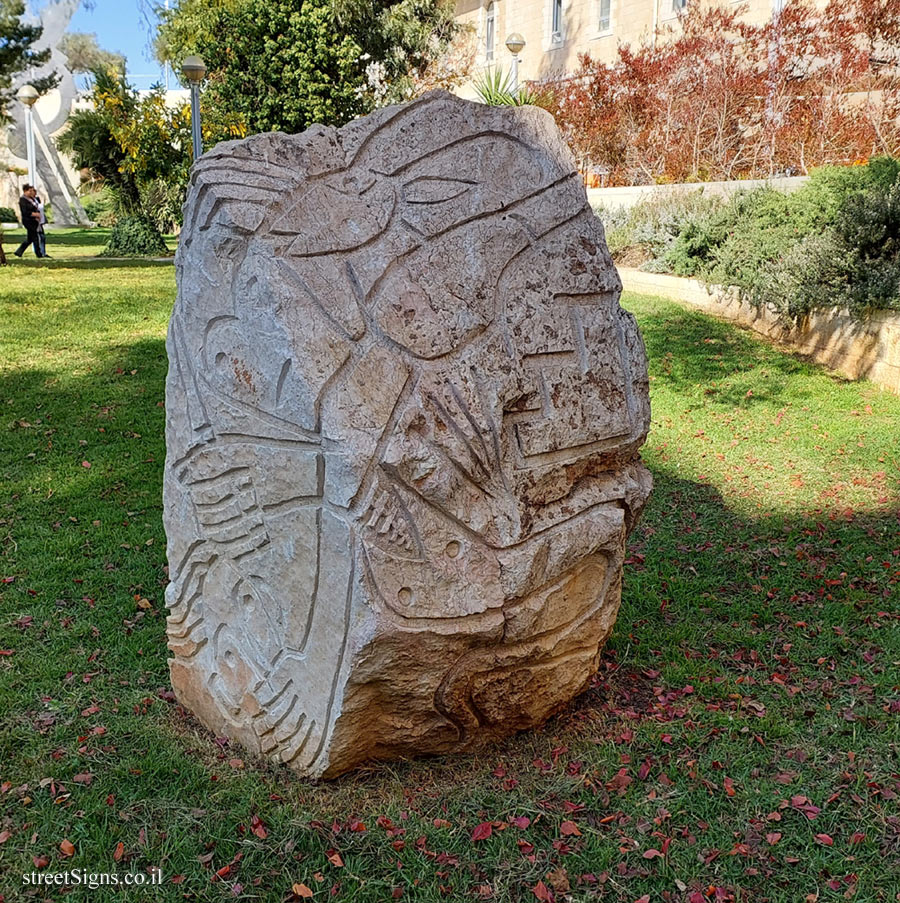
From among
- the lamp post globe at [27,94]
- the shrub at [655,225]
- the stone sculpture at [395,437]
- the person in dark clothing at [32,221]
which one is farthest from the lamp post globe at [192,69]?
the stone sculpture at [395,437]

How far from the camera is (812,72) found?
14.3 metres

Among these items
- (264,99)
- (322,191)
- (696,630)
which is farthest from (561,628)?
(264,99)

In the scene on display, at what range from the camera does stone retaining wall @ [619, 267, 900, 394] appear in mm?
8367

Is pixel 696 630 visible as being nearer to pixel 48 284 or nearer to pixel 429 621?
pixel 429 621

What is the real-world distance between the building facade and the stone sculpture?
1796 cm

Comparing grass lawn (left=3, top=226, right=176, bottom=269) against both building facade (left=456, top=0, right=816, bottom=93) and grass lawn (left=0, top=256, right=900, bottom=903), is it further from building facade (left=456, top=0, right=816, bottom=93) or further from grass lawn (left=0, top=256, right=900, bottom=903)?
building facade (left=456, top=0, right=816, bottom=93)

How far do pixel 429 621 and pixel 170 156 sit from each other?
619 inches

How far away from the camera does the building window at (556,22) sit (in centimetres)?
2528

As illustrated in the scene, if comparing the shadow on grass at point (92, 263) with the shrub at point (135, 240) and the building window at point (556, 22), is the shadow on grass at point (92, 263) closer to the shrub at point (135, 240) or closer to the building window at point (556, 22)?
the shrub at point (135, 240)

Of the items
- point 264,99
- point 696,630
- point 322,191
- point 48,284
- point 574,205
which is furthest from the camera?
point 264,99

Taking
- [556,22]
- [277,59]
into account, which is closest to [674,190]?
[277,59]

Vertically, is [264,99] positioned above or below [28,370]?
above

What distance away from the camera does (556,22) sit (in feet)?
83.6

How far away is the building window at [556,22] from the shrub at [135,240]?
13.9 meters
